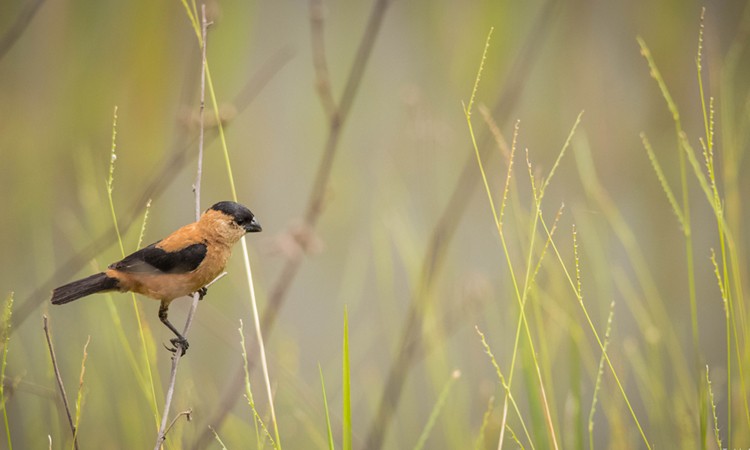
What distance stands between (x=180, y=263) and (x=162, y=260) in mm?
Result: 23

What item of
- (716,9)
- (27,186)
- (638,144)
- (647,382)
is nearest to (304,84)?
(27,186)

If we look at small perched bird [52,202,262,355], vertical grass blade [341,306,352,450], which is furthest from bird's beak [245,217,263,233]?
vertical grass blade [341,306,352,450]

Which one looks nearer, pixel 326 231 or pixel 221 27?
pixel 221 27

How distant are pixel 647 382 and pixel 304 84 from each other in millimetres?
1813

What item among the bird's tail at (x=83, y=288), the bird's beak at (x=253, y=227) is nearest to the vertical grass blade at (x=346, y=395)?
the bird's beak at (x=253, y=227)

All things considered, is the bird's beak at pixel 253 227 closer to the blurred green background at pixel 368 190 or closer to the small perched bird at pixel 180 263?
the small perched bird at pixel 180 263

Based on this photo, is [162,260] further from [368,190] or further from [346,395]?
[368,190]

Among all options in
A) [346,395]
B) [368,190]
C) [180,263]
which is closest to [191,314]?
[180,263]

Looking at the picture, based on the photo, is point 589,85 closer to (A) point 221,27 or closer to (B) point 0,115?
(A) point 221,27

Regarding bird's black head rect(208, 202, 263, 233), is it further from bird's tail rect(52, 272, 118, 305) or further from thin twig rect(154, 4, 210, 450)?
bird's tail rect(52, 272, 118, 305)

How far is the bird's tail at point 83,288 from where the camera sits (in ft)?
2.21

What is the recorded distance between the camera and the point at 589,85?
116 inches

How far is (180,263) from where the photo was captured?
80cm

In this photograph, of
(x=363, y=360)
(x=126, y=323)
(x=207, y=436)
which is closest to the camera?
(x=207, y=436)
